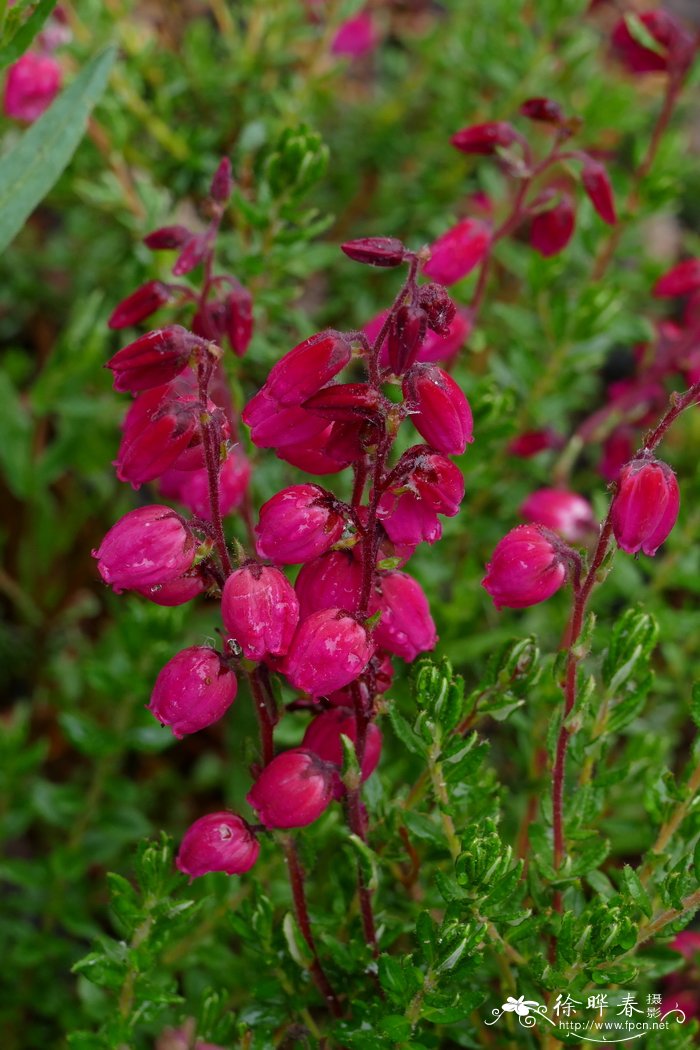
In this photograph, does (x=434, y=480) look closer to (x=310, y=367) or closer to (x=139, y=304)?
(x=310, y=367)

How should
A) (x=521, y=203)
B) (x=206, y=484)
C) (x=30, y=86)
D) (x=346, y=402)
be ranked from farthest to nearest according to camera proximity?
(x=30, y=86), (x=521, y=203), (x=206, y=484), (x=346, y=402)

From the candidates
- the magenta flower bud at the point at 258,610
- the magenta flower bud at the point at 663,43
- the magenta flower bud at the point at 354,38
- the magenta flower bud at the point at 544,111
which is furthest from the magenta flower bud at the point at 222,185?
the magenta flower bud at the point at 354,38

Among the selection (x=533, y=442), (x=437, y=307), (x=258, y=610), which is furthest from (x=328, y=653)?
(x=533, y=442)

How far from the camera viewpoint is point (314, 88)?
3061 millimetres

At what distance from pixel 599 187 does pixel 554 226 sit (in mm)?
127

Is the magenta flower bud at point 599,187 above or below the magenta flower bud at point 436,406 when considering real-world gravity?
below

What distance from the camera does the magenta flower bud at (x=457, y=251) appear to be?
6.43ft

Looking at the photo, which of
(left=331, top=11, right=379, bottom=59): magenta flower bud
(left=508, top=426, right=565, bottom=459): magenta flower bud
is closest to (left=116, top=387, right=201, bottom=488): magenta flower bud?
(left=508, top=426, right=565, bottom=459): magenta flower bud

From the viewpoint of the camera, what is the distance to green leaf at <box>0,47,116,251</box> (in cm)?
180

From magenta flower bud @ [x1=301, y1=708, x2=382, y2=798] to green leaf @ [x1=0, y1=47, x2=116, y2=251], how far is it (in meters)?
0.98

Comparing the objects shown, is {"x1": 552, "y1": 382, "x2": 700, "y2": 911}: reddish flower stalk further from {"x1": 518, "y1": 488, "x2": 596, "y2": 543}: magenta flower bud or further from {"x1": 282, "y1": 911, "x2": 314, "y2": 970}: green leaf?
{"x1": 518, "y1": 488, "x2": 596, "y2": 543}: magenta flower bud

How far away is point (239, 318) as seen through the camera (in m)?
1.80

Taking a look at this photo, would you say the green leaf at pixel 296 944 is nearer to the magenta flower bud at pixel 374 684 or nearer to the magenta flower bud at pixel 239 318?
the magenta flower bud at pixel 374 684

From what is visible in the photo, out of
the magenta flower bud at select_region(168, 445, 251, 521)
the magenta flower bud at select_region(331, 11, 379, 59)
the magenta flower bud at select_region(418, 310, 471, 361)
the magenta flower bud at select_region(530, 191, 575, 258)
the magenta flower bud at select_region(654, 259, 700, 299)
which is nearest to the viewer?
the magenta flower bud at select_region(168, 445, 251, 521)
